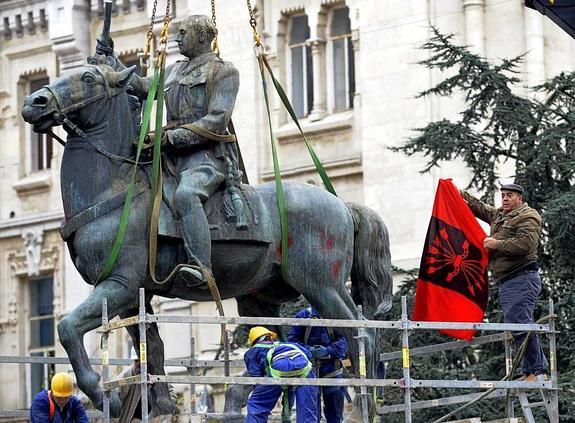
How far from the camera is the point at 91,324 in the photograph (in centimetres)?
1962

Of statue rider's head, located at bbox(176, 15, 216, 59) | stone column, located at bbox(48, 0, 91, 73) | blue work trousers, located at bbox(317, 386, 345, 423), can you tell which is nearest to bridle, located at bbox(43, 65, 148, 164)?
statue rider's head, located at bbox(176, 15, 216, 59)

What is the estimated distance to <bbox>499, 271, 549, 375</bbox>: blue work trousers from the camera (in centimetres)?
2044

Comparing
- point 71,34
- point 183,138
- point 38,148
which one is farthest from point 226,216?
point 38,148

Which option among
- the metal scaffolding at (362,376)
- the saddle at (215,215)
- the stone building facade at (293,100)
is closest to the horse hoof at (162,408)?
the metal scaffolding at (362,376)

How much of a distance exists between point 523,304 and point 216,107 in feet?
10.5

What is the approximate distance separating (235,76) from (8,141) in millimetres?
28106

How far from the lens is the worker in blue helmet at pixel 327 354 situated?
20672mm

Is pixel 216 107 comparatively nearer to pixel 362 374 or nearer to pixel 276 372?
pixel 276 372

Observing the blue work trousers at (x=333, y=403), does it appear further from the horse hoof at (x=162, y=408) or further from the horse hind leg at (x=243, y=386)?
the horse hoof at (x=162, y=408)

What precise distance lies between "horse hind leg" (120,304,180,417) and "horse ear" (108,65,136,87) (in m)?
1.89

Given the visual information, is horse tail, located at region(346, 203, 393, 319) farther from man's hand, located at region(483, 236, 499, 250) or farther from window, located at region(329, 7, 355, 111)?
window, located at region(329, 7, 355, 111)

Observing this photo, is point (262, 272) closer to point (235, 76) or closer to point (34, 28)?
point (235, 76)

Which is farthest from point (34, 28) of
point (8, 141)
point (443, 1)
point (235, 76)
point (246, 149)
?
point (235, 76)

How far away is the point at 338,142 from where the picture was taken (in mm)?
41844
